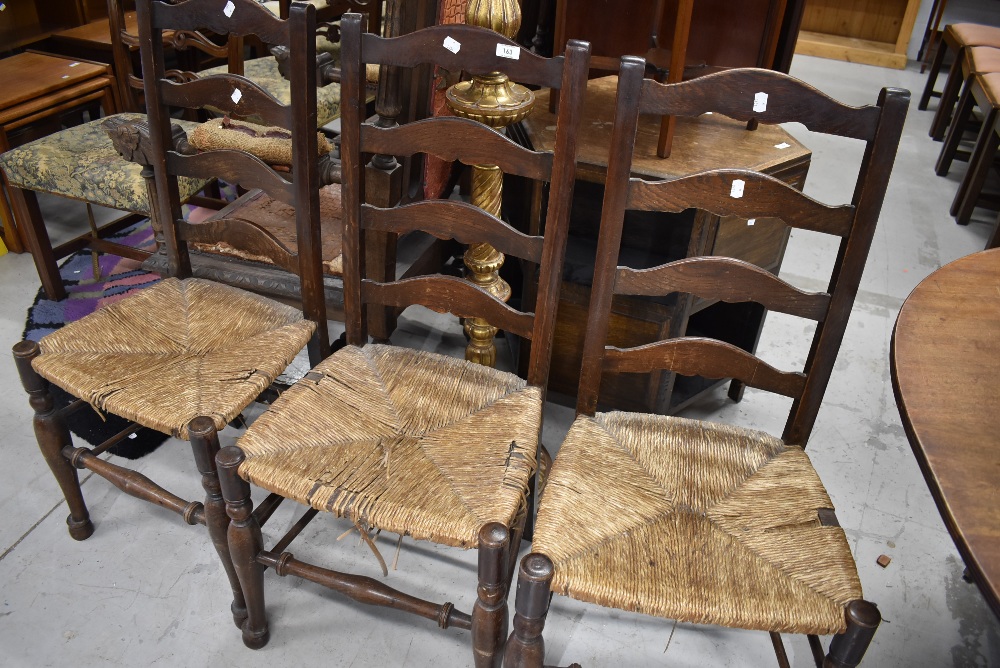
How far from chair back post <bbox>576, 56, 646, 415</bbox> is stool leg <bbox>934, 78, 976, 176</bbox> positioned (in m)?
3.34

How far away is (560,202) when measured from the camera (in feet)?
4.36

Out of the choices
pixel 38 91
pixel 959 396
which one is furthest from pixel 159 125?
pixel 959 396

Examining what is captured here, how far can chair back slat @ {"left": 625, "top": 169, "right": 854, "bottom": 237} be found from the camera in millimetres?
1243

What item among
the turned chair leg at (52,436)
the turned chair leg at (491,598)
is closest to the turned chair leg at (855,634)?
the turned chair leg at (491,598)

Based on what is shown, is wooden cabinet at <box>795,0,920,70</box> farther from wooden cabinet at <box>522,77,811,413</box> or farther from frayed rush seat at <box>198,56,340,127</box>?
wooden cabinet at <box>522,77,811,413</box>

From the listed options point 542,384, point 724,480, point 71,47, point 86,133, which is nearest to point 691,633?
point 724,480

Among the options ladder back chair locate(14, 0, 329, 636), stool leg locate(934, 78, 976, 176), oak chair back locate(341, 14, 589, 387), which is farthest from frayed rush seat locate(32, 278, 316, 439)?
stool leg locate(934, 78, 976, 176)

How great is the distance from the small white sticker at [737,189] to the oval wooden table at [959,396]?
0.32m

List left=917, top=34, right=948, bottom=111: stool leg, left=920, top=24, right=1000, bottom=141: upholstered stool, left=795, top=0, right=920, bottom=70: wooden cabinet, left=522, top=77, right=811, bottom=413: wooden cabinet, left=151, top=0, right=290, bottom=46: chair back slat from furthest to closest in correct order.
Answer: left=795, top=0, right=920, bottom=70: wooden cabinet → left=917, top=34, right=948, bottom=111: stool leg → left=920, top=24, right=1000, bottom=141: upholstered stool → left=522, top=77, right=811, bottom=413: wooden cabinet → left=151, top=0, right=290, bottom=46: chair back slat

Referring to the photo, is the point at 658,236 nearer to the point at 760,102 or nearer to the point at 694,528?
the point at 760,102

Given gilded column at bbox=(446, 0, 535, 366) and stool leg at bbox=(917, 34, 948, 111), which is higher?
gilded column at bbox=(446, 0, 535, 366)

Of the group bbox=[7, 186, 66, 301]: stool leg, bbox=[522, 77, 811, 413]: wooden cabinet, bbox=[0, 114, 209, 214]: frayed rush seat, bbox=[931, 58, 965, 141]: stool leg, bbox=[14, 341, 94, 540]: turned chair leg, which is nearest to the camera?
bbox=[14, 341, 94, 540]: turned chair leg

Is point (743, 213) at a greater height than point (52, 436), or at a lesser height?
greater

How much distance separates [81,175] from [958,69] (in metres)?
4.39
